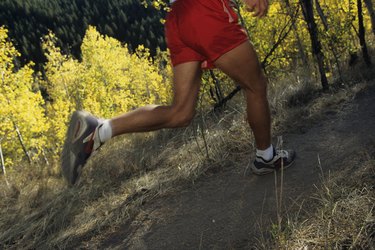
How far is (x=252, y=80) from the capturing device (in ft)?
7.72

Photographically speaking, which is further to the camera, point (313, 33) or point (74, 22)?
point (74, 22)

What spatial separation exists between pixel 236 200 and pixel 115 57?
38283mm

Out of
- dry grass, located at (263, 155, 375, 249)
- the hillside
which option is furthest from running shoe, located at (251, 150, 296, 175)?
the hillside

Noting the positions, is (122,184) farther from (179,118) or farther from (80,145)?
(179,118)

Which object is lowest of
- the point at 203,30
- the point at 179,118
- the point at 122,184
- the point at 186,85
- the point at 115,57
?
the point at 122,184

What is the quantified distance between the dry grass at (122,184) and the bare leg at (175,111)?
821 millimetres

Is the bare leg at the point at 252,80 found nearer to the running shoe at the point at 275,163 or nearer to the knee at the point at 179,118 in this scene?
the running shoe at the point at 275,163

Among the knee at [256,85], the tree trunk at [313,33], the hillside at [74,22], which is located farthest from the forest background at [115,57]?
the knee at [256,85]

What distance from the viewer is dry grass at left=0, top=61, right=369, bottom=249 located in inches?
115

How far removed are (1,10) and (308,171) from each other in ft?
402

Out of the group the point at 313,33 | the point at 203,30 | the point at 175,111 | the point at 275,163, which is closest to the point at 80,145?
the point at 175,111

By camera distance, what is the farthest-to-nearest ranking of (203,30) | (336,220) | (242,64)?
1. (242,64)
2. (203,30)
3. (336,220)

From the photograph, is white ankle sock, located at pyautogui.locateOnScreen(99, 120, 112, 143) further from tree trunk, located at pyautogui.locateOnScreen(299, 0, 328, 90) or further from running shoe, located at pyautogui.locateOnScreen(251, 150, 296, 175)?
tree trunk, located at pyautogui.locateOnScreen(299, 0, 328, 90)

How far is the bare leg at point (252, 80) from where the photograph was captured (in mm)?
2223
